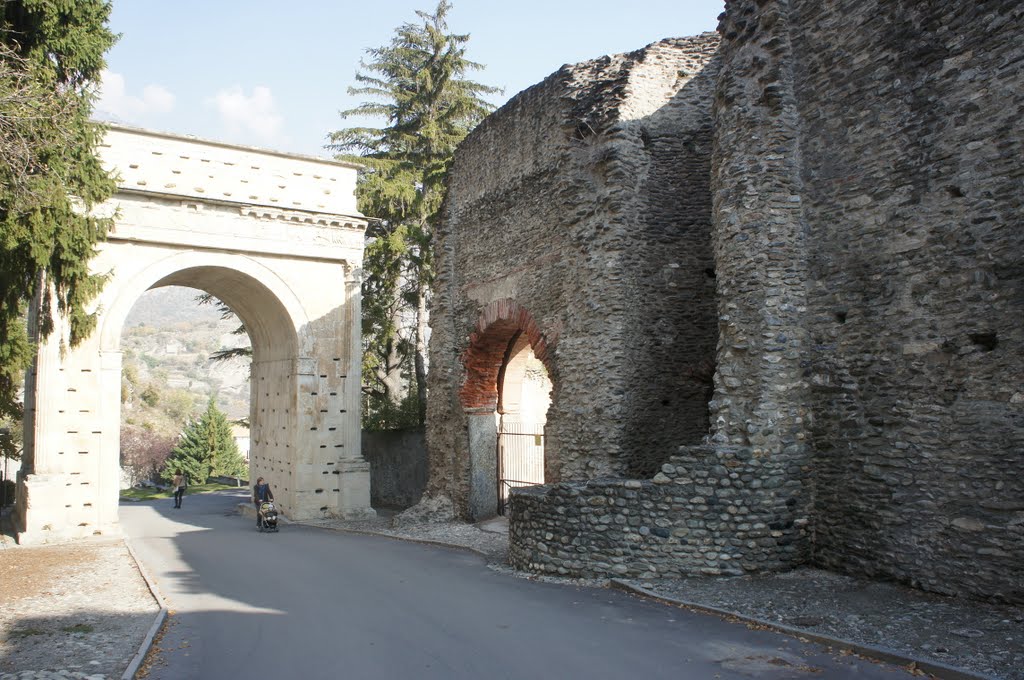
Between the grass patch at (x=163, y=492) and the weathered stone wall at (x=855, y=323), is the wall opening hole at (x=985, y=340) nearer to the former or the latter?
the weathered stone wall at (x=855, y=323)

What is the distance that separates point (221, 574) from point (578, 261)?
6694 mm

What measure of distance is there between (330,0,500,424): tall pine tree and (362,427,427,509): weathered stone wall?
0.95 metres

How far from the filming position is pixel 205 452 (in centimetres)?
3666

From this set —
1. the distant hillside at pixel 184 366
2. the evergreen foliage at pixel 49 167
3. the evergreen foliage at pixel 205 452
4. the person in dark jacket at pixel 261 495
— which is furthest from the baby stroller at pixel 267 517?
the distant hillside at pixel 184 366

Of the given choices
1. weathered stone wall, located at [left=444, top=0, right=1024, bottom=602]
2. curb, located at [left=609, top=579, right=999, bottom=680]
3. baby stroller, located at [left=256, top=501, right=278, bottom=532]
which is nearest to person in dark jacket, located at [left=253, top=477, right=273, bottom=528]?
baby stroller, located at [left=256, top=501, right=278, bottom=532]

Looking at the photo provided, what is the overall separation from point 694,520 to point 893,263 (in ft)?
10.8

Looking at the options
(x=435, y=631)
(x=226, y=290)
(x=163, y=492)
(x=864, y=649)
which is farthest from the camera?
(x=163, y=492)

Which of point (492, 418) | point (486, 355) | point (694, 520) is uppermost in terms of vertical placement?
point (486, 355)

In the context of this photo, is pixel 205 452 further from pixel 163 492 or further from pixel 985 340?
pixel 985 340

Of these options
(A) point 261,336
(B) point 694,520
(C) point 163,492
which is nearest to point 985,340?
(B) point 694,520

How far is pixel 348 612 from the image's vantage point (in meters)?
8.11

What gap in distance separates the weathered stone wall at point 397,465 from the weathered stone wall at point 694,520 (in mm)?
11795

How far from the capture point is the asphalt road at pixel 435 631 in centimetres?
584

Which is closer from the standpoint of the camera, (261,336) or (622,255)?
(622,255)
